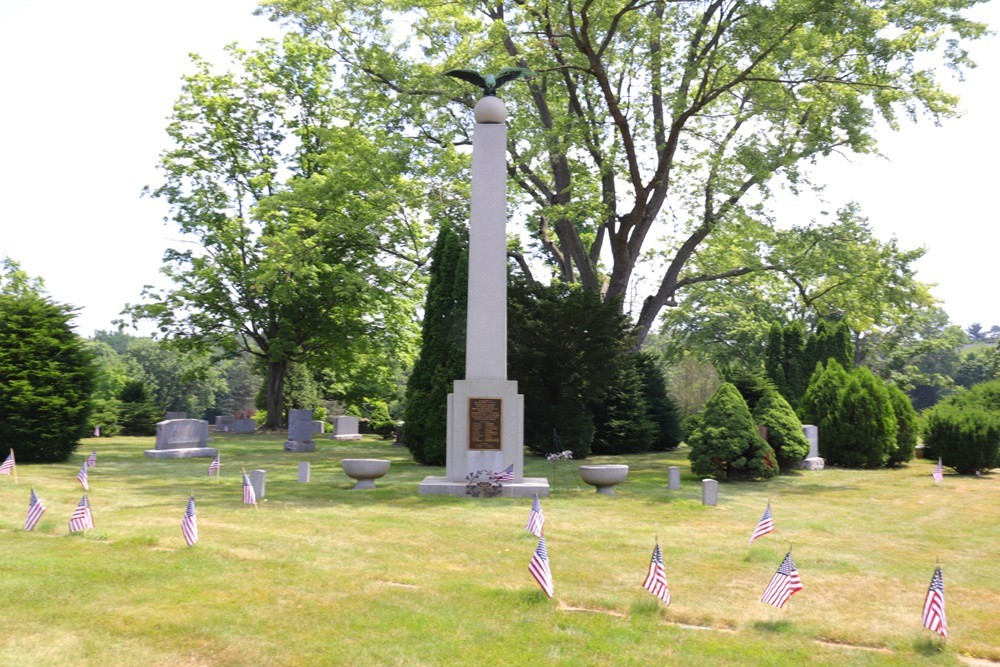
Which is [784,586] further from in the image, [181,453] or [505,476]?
[181,453]

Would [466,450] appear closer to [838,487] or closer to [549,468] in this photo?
[549,468]

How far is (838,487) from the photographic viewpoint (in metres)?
19.0

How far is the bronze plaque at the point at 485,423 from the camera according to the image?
1681cm

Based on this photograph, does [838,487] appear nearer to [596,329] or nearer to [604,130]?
[596,329]

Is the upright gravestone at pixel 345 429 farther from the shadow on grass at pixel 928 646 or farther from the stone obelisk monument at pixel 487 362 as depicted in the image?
the shadow on grass at pixel 928 646

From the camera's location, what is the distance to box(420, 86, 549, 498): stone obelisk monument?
16.8 metres

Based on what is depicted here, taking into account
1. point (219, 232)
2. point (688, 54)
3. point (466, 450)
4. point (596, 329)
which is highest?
point (688, 54)

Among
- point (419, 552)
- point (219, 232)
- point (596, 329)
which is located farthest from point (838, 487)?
point (219, 232)

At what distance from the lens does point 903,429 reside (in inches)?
976

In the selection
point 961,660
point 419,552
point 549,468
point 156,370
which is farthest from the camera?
point 156,370

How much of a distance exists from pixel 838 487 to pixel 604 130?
15.2m

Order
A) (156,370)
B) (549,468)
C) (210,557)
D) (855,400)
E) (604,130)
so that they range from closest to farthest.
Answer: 1. (210,557)
2. (549,468)
3. (855,400)
4. (604,130)
5. (156,370)

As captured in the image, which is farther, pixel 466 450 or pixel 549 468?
pixel 549 468

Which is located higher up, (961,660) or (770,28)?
(770,28)
